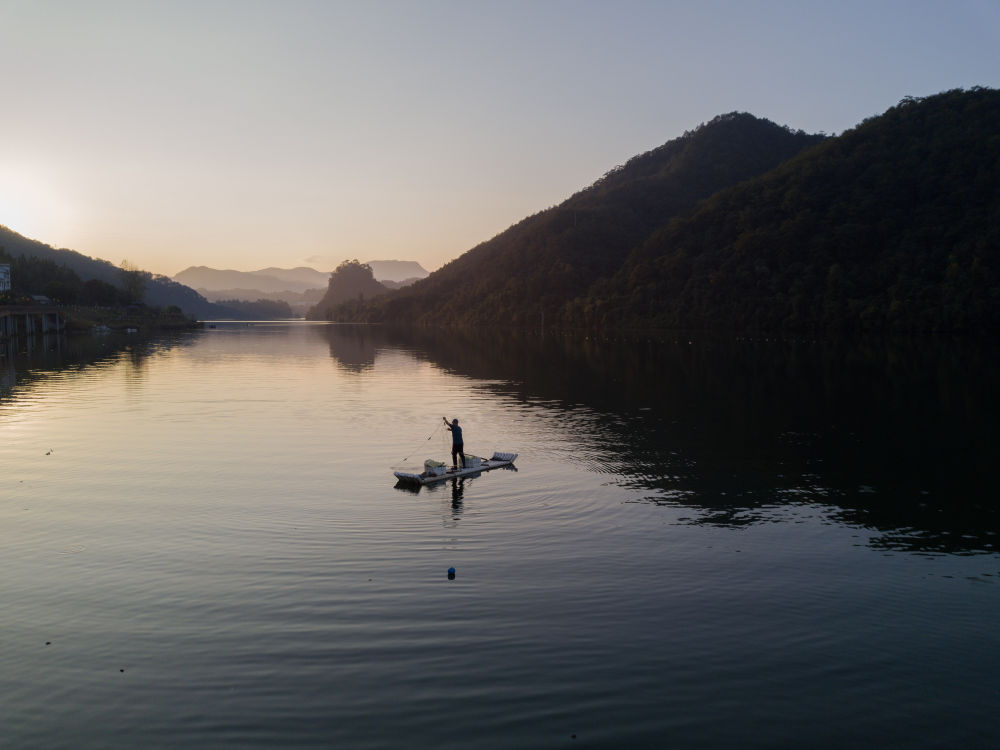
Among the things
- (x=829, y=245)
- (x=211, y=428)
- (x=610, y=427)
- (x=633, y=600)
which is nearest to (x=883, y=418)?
(x=610, y=427)

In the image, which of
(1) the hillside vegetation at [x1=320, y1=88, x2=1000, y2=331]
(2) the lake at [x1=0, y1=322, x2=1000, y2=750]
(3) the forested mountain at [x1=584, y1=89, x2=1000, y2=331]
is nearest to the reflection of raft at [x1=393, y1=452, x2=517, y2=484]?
(2) the lake at [x1=0, y1=322, x2=1000, y2=750]

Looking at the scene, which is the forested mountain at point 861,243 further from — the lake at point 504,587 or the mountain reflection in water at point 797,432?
the lake at point 504,587

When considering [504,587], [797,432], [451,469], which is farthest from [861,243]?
[504,587]

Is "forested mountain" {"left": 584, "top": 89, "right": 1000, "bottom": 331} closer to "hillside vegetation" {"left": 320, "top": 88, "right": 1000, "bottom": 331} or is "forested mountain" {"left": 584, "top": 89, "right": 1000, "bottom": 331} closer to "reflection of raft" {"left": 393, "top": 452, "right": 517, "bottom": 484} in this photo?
"hillside vegetation" {"left": 320, "top": 88, "right": 1000, "bottom": 331}

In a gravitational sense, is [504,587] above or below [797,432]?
below

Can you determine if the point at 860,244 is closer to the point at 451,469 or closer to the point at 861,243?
the point at 861,243

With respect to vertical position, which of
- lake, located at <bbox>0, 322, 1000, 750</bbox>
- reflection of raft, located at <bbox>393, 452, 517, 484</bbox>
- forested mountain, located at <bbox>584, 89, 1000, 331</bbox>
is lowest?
lake, located at <bbox>0, 322, 1000, 750</bbox>
